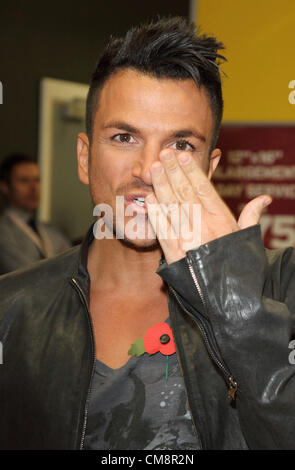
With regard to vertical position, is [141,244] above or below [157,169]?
below

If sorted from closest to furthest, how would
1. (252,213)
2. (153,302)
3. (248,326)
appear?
(248,326) → (252,213) → (153,302)

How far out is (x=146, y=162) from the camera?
1576mm

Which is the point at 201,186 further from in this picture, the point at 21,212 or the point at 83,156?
the point at 21,212

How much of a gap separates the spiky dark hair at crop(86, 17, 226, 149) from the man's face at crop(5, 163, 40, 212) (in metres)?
2.49

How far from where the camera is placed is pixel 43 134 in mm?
4828

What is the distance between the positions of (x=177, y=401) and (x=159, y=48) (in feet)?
2.86

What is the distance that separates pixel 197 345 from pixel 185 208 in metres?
0.36

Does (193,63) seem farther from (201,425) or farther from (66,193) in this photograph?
(66,193)

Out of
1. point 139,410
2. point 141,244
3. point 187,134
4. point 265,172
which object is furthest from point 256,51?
point 139,410

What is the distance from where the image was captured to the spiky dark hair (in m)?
1.70

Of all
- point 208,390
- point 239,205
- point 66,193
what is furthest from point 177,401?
point 66,193

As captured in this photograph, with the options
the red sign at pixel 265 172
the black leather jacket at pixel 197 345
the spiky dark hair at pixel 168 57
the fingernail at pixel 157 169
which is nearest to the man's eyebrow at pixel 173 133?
the spiky dark hair at pixel 168 57

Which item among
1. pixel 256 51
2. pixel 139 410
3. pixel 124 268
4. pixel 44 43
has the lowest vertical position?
pixel 139 410

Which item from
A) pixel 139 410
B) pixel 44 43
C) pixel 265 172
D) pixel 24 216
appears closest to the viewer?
pixel 139 410
